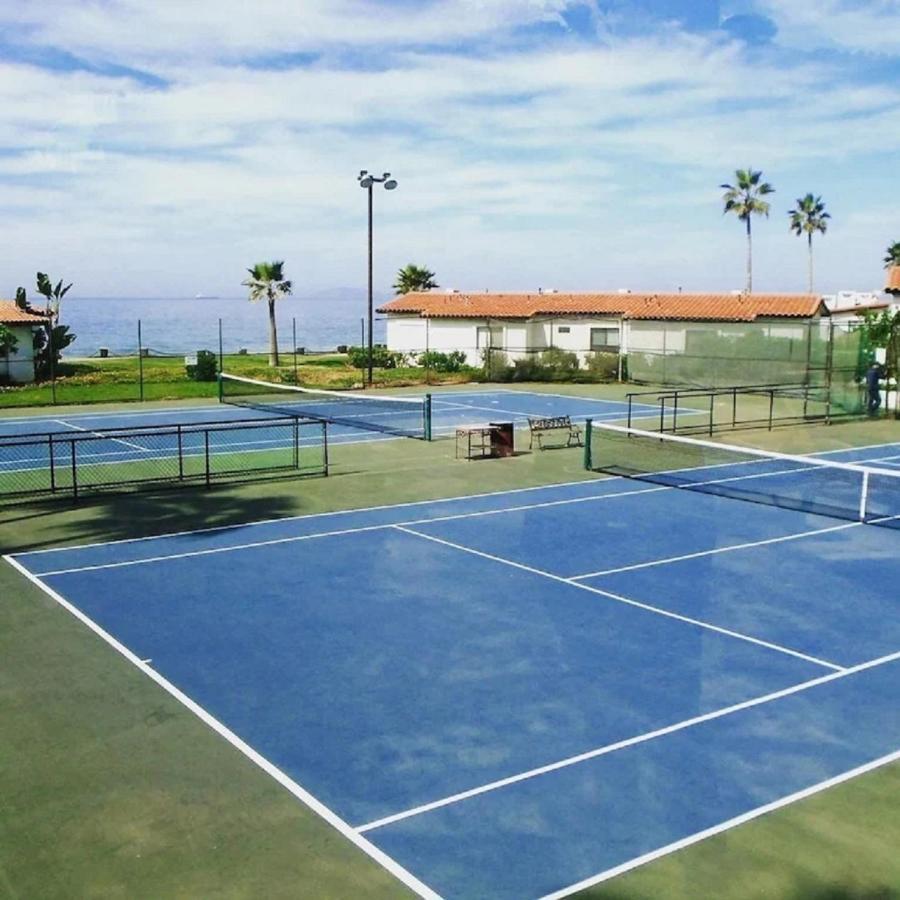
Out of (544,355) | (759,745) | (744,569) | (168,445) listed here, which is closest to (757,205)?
(544,355)

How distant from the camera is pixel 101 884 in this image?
22.6 ft

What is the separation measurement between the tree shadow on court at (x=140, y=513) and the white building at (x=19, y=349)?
75.9ft

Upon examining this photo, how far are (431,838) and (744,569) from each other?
27.9 ft

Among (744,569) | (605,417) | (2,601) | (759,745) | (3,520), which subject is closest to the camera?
(759,745)

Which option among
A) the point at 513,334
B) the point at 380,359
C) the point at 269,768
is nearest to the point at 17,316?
the point at 380,359

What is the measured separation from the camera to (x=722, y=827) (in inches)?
302

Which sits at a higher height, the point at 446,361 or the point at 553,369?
the point at 446,361

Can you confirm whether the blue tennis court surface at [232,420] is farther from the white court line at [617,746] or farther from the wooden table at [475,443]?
the white court line at [617,746]

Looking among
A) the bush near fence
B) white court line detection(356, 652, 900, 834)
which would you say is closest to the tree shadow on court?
white court line detection(356, 652, 900, 834)

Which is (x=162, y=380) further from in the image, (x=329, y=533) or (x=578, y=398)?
(x=329, y=533)

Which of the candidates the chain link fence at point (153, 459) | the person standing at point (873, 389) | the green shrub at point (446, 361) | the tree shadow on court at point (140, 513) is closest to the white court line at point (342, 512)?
the tree shadow on court at point (140, 513)

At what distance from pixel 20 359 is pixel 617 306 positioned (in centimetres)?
2678

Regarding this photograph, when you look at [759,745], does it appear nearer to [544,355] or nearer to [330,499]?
[330,499]

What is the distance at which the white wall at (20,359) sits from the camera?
40.8 metres
